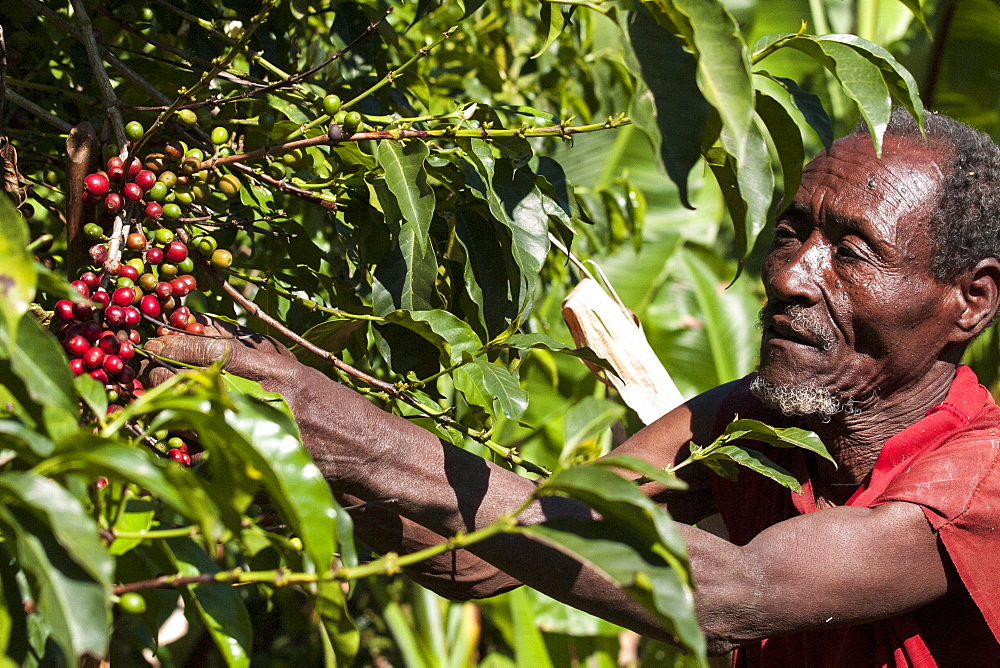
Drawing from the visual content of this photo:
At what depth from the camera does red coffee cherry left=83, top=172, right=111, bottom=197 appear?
1.02 meters

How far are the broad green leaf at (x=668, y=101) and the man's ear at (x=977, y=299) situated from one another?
0.95m

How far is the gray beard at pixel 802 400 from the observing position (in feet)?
4.98

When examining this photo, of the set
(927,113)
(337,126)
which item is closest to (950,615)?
(927,113)

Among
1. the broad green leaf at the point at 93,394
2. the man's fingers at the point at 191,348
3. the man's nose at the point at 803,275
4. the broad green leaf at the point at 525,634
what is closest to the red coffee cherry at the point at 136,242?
the man's fingers at the point at 191,348

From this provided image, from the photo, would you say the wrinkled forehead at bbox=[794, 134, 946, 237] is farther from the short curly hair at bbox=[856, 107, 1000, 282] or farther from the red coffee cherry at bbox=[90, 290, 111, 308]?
the red coffee cherry at bbox=[90, 290, 111, 308]

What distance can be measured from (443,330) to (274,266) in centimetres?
36

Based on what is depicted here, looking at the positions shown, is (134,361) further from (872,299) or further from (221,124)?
(872,299)

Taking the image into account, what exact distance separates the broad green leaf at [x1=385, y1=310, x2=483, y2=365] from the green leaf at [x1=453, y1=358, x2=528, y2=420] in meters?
0.02

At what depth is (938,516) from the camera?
134 centimetres

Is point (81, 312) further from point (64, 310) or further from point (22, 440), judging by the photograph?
point (22, 440)

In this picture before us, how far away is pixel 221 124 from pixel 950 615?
1.31m

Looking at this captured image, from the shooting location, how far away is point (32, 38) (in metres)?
1.36

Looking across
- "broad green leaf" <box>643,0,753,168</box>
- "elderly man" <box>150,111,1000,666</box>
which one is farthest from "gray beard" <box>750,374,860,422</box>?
"broad green leaf" <box>643,0,753,168</box>

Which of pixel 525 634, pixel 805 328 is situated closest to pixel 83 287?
pixel 805 328
